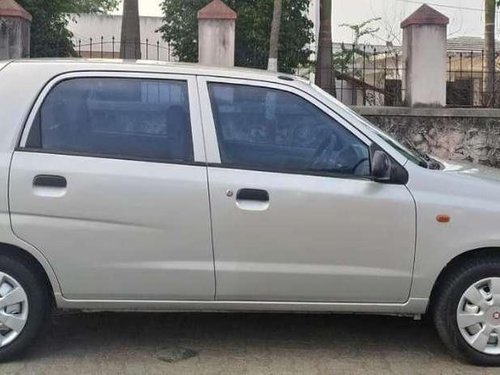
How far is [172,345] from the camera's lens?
4.84 meters

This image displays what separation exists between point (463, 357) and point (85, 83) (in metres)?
2.92

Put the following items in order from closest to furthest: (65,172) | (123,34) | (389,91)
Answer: (65,172) < (389,91) < (123,34)

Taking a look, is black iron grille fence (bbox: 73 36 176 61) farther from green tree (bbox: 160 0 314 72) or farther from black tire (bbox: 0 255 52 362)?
black tire (bbox: 0 255 52 362)

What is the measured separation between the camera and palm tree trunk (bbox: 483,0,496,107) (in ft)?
35.4

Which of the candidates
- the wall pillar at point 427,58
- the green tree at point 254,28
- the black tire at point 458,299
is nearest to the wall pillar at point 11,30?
the green tree at point 254,28

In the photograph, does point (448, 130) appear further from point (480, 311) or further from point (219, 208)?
point (219, 208)

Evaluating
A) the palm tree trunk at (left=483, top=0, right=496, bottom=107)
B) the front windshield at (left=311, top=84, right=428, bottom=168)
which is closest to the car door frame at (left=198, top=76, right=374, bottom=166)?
the front windshield at (left=311, top=84, right=428, bottom=168)

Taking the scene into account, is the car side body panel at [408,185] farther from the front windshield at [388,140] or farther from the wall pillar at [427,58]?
the wall pillar at [427,58]

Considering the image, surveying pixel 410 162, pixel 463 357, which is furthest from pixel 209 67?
pixel 463 357

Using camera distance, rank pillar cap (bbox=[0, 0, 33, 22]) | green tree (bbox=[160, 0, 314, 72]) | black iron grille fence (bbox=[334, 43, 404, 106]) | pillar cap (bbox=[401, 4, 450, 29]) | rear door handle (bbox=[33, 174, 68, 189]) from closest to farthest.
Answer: rear door handle (bbox=[33, 174, 68, 189]), pillar cap (bbox=[401, 4, 450, 29]), pillar cap (bbox=[0, 0, 33, 22]), black iron grille fence (bbox=[334, 43, 404, 106]), green tree (bbox=[160, 0, 314, 72])

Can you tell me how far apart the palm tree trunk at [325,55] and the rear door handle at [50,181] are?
7463 millimetres

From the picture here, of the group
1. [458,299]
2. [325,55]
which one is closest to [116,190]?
[458,299]

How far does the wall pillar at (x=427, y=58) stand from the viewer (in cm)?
972

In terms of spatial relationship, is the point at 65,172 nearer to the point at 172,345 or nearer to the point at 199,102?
the point at 199,102
